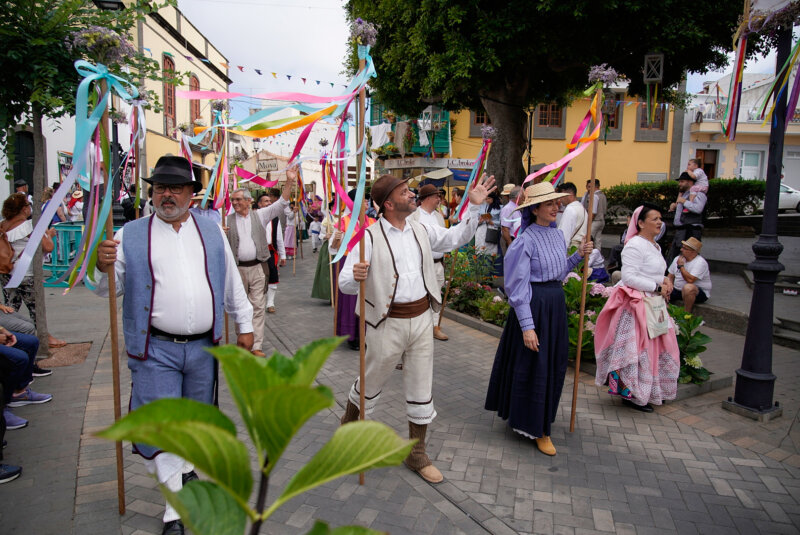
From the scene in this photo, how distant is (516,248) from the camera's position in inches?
165

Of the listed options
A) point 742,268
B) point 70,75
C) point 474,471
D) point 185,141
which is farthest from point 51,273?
point 742,268

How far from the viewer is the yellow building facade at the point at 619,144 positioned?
24.8 meters

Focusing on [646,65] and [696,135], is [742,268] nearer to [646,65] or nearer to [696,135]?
[646,65]

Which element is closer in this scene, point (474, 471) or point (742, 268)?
point (474, 471)

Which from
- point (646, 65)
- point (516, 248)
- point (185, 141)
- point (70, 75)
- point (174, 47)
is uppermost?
point (174, 47)

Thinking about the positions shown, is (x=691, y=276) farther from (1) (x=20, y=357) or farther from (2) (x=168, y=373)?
(1) (x=20, y=357)

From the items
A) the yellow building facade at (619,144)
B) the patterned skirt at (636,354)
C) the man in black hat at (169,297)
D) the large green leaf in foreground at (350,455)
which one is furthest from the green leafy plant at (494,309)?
the yellow building facade at (619,144)

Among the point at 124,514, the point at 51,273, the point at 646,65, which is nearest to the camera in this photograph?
the point at 124,514

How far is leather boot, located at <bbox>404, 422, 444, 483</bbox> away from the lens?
378 centimetres

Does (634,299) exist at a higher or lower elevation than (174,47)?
lower

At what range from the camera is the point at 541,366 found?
4156 mm

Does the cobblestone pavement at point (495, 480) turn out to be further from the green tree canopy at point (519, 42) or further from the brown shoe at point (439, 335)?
the green tree canopy at point (519, 42)

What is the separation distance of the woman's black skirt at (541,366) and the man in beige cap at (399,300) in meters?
0.80

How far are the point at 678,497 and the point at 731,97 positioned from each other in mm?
3493
